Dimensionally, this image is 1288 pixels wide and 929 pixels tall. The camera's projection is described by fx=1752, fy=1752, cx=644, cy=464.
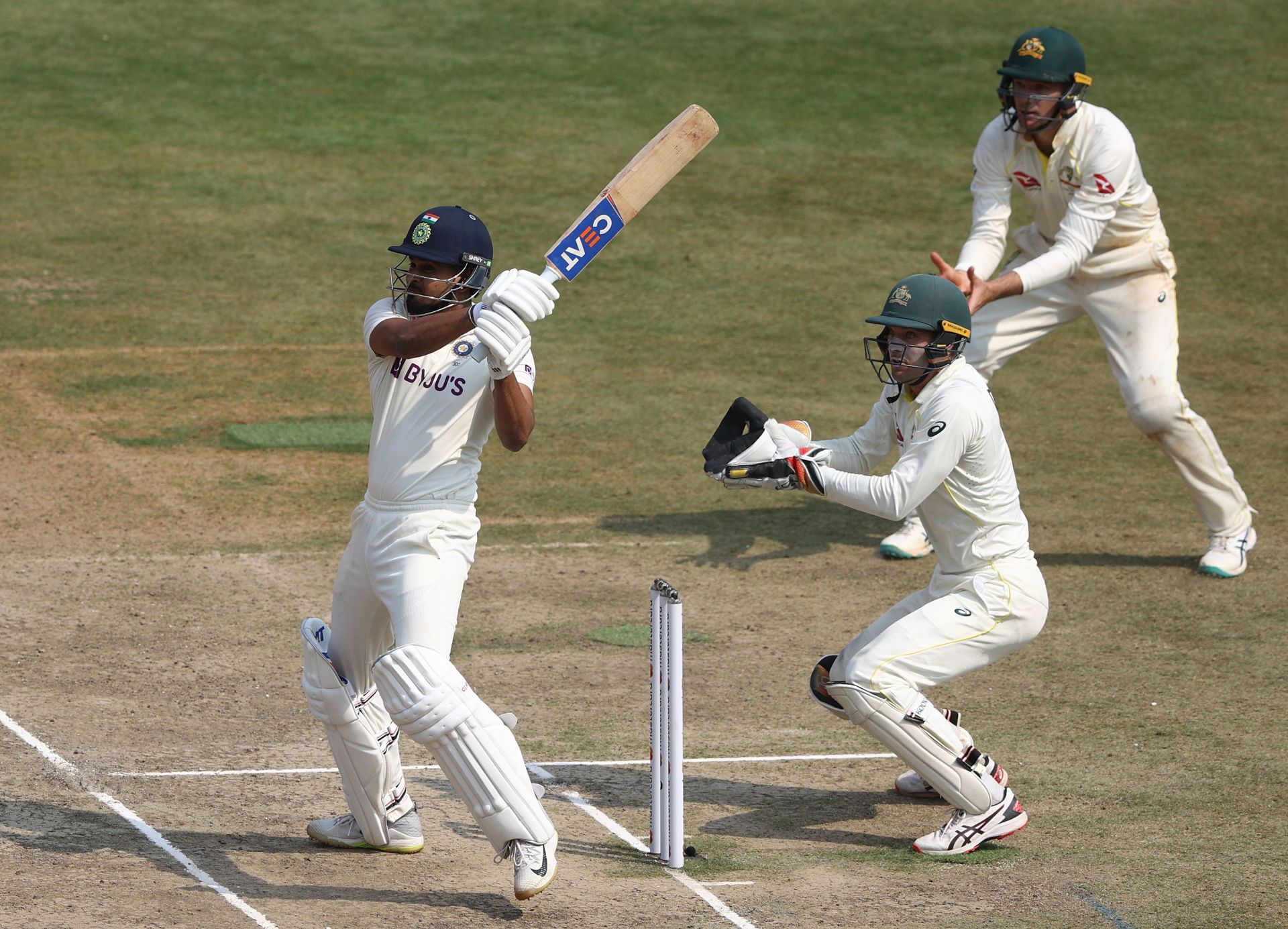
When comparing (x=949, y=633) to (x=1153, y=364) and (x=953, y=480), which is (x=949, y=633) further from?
(x=1153, y=364)

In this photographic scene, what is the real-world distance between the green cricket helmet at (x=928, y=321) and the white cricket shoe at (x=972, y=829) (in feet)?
5.24

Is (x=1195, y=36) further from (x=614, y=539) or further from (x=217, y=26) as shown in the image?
(x=614, y=539)

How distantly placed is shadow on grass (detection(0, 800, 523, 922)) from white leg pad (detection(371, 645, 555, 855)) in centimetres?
34

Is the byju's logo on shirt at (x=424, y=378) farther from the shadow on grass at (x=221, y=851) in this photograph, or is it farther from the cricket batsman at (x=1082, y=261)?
the cricket batsman at (x=1082, y=261)

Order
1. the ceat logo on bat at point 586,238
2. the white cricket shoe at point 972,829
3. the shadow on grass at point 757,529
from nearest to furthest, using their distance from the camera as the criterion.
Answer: the ceat logo on bat at point 586,238
the white cricket shoe at point 972,829
the shadow on grass at point 757,529

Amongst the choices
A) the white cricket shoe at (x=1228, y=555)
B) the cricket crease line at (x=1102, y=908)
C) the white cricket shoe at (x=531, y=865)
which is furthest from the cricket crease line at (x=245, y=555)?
the cricket crease line at (x=1102, y=908)

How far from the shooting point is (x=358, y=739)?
5984mm

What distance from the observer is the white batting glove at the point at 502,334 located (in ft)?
18.3

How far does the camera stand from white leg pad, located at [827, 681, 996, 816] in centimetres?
620

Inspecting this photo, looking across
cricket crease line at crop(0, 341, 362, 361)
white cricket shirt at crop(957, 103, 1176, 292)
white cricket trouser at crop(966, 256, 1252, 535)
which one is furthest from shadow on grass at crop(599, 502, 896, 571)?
cricket crease line at crop(0, 341, 362, 361)

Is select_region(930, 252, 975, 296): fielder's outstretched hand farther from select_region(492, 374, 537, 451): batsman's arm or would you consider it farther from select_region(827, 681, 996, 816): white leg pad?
select_region(492, 374, 537, 451): batsman's arm

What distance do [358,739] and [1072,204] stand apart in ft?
17.7

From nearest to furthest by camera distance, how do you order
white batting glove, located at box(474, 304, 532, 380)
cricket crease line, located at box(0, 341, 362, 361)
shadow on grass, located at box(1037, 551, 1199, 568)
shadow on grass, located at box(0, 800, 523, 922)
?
1. white batting glove, located at box(474, 304, 532, 380)
2. shadow on grass, located at box(0, 800, 523, 922)
3. shadow on grass, located at box(1037, 551, 1199, 568)
4. cricket crease line, located at box(0, 341, 362, 361)

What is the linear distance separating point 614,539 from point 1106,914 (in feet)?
15.3
